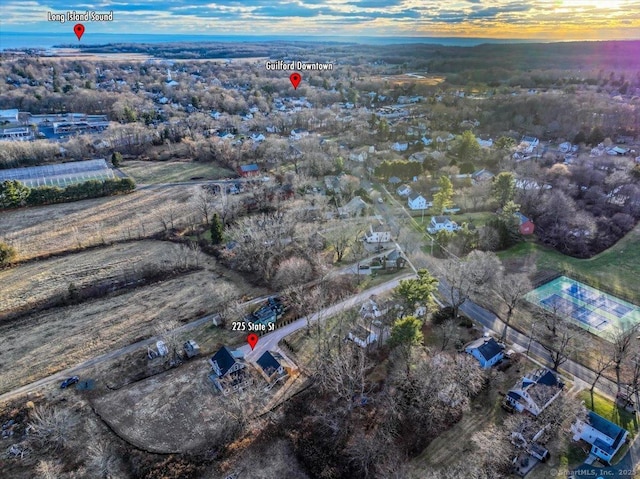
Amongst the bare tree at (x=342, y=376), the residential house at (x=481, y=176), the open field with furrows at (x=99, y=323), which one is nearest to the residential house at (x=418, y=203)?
the residential house at (x=481, y=176)

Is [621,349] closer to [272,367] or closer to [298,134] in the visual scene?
[272,367]

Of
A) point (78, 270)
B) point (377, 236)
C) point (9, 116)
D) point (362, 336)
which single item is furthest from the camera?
Result: point (9, 116)

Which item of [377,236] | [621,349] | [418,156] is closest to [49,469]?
[377,236]

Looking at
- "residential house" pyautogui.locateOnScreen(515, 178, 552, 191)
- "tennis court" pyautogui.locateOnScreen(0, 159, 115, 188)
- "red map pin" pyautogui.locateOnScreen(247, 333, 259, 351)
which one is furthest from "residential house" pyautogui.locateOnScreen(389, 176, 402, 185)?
"tennis court" pyautogui.locateOnScreen(0, 159, 115, 188)

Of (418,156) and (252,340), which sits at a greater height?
(418,156)

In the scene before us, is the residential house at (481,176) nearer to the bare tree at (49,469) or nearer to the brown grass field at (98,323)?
the brown grass field at (98,323)

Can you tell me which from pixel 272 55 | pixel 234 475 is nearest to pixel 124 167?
pixel 234 475
